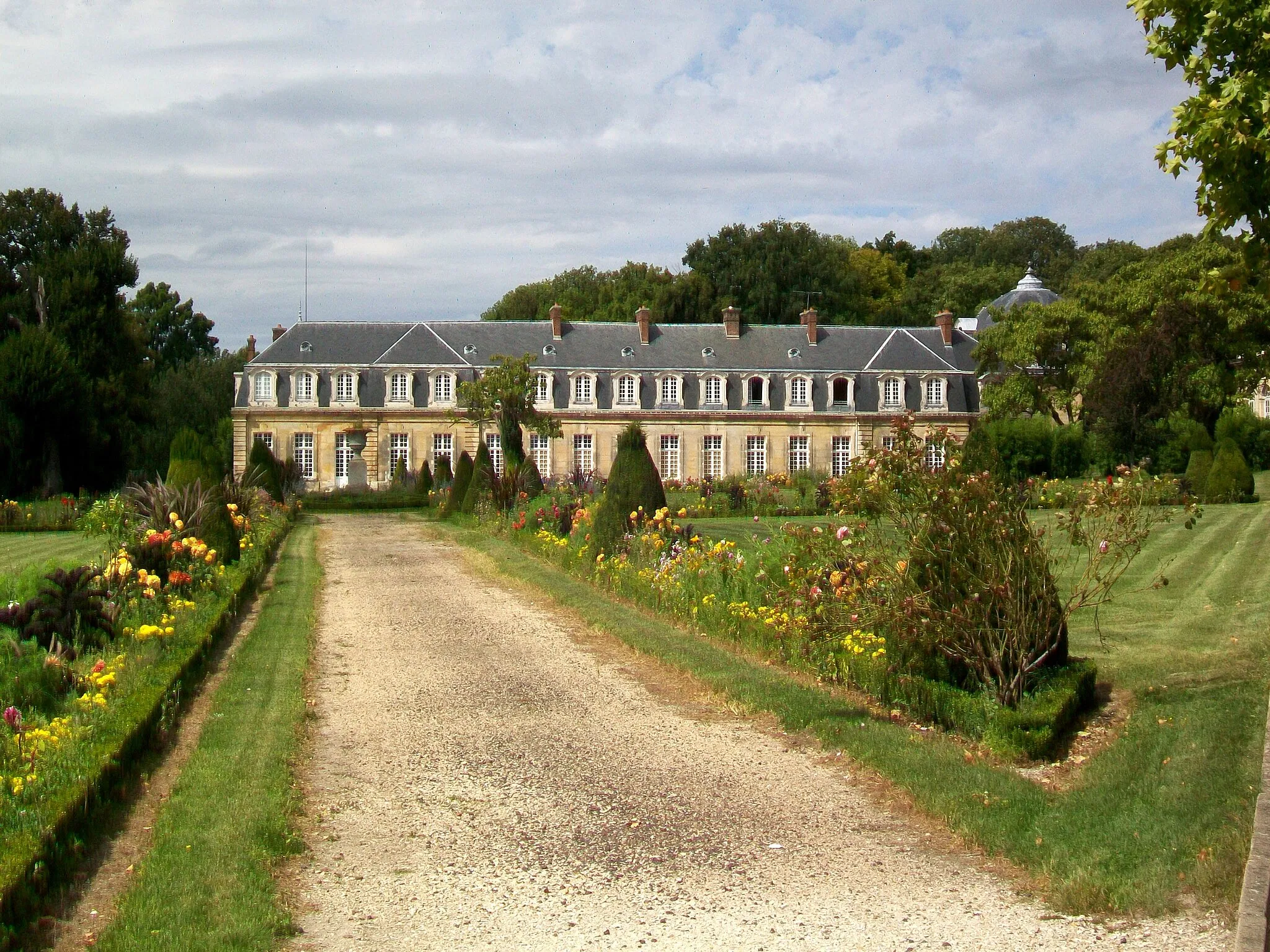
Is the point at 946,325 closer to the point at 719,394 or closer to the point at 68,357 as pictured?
the point at 719,394

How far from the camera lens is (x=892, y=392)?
44.2m

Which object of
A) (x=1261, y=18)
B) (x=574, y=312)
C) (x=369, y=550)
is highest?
(x=574, y=312)

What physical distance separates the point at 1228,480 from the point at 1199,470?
96cm

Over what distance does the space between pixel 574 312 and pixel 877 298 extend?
14.2 meters

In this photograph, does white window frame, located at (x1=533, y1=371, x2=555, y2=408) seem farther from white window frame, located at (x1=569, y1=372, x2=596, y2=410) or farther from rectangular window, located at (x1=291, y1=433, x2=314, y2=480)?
rectangular window, located at (x1=291, y1=433, x2=314, y2=480)

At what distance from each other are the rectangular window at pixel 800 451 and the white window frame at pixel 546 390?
8.50m

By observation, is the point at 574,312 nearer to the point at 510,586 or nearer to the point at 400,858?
the point at 510,586

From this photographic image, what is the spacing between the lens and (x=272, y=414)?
4297 centimetres

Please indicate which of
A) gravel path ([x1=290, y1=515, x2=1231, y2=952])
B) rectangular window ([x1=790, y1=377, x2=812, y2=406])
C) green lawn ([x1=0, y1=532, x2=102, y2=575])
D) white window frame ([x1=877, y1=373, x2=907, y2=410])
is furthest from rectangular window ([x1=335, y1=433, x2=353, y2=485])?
gravel path ([x1=290, y1=515, x2=1231, y2=952])

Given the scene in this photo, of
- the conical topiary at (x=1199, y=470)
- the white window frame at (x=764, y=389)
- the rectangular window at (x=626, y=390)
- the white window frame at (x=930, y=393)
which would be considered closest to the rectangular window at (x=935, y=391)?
the white window frame at (x=930, y=393)

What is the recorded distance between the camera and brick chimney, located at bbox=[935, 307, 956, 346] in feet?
148

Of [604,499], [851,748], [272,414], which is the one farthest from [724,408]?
[851,748]

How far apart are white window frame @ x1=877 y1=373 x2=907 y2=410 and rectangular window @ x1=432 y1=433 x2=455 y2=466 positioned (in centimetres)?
1487

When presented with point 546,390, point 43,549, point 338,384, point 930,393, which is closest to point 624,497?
point 43,549
